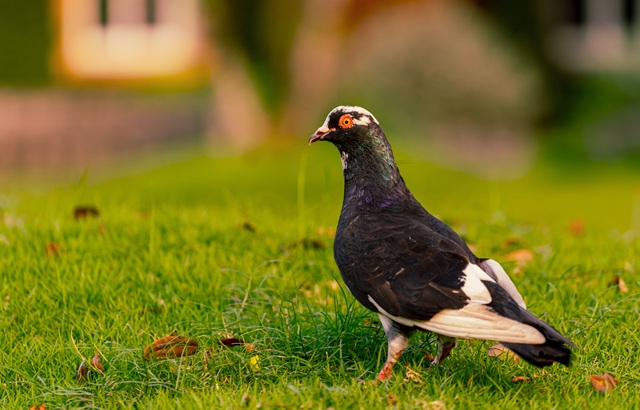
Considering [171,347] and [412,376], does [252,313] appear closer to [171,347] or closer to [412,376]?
[171,347]

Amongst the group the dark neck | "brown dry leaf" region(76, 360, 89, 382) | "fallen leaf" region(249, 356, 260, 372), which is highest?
the dark neck

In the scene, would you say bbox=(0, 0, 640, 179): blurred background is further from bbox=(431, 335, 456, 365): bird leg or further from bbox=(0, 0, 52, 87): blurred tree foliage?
bbox=(431, 335, 456, 365): bird leg

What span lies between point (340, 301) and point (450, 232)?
3.23 feet

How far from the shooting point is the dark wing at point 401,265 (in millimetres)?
3828

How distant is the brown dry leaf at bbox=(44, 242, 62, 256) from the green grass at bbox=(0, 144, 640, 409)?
0.11 feet

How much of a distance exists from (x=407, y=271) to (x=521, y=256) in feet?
7.10

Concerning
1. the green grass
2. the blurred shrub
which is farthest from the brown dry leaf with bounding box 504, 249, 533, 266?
the blurred shrub

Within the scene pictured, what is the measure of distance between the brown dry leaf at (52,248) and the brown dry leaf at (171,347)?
1.42 meters

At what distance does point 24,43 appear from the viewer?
872 inches

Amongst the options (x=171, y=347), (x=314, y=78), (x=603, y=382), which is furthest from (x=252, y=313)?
(x=314, y=78)

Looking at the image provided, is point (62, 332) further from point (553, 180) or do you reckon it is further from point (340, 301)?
point (553, 180)


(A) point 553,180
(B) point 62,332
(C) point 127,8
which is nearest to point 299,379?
(B) point 62,332

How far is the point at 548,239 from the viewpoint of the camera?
6.61 metres

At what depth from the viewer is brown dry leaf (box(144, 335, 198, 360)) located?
14.3 ft
